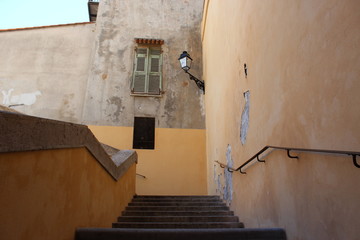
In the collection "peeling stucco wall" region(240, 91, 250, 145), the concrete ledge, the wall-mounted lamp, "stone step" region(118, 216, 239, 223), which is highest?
the wall-mounted lamp

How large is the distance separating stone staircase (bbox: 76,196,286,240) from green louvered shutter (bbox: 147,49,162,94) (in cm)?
423

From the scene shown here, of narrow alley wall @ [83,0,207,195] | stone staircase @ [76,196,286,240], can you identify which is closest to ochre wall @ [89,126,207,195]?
narrow alley wall @ [83,0,207,195]

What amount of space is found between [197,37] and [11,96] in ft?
19.6

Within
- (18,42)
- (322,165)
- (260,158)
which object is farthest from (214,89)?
(18,42)

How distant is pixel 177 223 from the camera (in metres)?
3.79

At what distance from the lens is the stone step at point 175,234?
260 centimetres

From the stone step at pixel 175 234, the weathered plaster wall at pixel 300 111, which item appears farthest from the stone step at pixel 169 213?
the stone step at pixel 175 234

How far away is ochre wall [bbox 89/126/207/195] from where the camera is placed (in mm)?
8352

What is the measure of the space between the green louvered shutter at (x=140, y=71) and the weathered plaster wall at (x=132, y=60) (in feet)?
0.59

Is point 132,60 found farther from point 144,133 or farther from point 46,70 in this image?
point 46,70

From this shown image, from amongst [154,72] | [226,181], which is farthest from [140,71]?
[226,181]

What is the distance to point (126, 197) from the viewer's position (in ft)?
16.2

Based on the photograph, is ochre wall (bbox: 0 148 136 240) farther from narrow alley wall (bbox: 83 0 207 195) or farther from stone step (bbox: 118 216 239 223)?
narrow alley wall (bbox: 83 0 207 195)

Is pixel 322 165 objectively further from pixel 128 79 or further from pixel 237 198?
pixel 128 79
